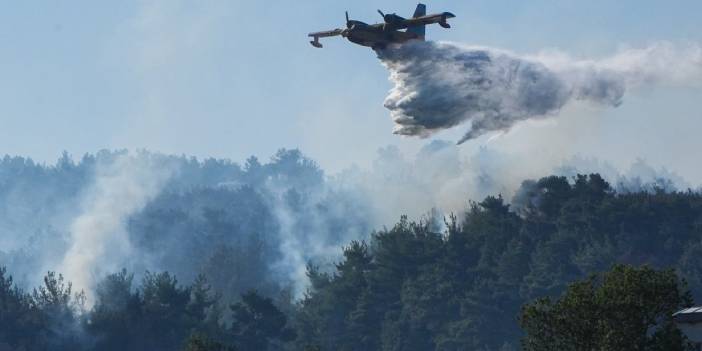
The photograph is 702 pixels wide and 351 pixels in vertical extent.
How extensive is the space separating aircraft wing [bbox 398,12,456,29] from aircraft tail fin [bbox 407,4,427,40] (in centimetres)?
85

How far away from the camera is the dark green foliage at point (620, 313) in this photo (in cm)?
3931

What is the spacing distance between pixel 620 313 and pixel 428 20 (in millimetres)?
25812

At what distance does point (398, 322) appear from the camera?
11250cm

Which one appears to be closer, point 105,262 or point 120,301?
point 120,301

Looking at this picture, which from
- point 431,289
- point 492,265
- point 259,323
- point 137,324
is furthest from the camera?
point 492,265

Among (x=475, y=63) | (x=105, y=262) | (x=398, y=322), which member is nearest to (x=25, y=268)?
(x=105, y=262)

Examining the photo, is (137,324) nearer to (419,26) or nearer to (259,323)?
(259,323)

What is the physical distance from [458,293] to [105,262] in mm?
69484

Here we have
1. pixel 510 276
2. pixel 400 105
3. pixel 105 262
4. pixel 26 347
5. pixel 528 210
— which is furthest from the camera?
pixel 105 262

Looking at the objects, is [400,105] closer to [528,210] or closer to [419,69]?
[419,69]

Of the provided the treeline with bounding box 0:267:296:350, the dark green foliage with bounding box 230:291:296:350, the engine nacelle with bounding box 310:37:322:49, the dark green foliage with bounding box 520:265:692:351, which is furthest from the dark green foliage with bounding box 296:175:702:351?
the dark green foliage with bounding box 520:265:692:351

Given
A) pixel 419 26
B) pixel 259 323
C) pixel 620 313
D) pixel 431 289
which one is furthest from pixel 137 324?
pixel 620 313

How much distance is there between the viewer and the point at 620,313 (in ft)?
129

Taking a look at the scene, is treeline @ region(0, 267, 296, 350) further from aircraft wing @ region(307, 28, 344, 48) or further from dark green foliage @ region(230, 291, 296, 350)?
aircraft wing @ region(307, 28, 344, 48)
